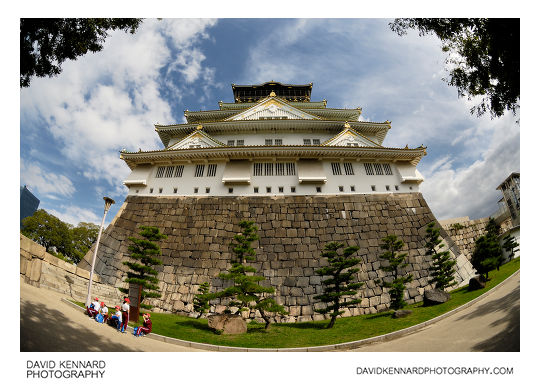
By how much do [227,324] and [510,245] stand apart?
15479mm

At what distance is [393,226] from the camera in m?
14.0

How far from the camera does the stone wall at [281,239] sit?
38.0ft

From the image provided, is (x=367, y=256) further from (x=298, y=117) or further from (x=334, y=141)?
(x=298, y=117)

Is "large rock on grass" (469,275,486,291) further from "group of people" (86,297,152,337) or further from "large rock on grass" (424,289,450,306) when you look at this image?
"group of people" (86,297,152,337)

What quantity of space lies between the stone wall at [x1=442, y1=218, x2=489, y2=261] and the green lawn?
20.0 ft

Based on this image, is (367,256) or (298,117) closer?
(367,256)

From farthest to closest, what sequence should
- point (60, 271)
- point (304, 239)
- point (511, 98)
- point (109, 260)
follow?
point (304, 239), point (109, 260), point (60, 271), point (511, 98)

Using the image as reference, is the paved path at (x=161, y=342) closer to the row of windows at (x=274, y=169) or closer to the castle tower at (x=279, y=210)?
the castle tower at (x=279, y=210)

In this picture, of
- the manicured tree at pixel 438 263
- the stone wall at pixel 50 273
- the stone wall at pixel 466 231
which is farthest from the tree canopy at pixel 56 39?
the stone wall at pixel 466 231

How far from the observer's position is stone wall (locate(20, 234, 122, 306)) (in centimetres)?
767

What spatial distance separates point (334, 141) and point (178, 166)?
11295mm

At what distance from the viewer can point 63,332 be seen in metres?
5.44

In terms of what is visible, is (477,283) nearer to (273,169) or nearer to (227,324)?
(227,324)
